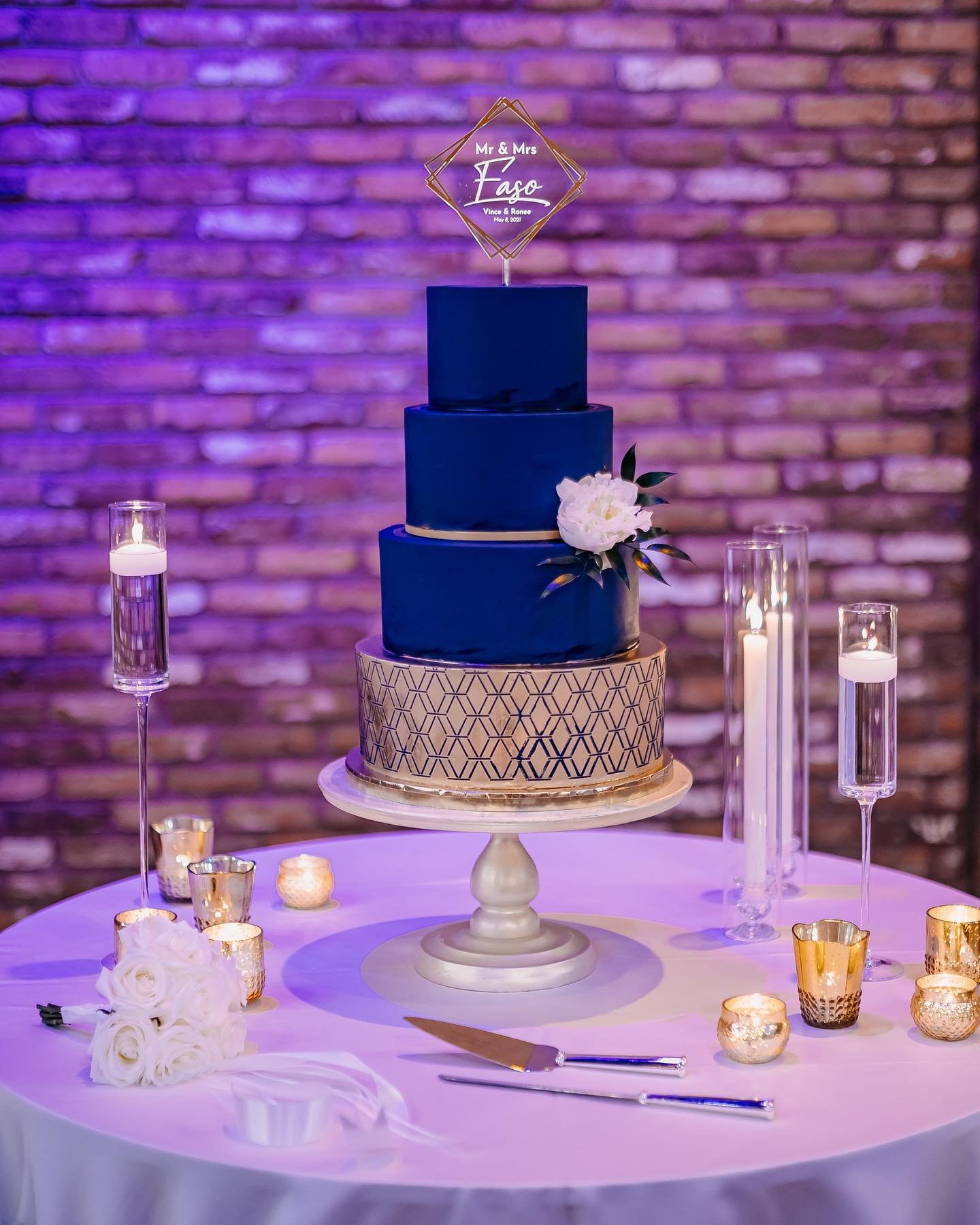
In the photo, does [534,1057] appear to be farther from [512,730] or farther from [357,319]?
[357,319]

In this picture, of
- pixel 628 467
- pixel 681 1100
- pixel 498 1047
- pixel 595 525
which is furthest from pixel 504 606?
pixel 681 1100

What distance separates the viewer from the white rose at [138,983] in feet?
4.83

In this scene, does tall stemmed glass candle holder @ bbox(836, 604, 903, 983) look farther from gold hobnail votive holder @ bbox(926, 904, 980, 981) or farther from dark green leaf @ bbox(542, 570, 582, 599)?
dark green leaf @ bbox(542, 570, 582, 599)

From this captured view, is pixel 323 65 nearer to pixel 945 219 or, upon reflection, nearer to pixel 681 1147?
pixel 945 219

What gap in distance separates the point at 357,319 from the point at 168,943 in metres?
1.80

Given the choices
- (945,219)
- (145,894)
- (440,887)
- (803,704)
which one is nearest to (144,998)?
(145,894)

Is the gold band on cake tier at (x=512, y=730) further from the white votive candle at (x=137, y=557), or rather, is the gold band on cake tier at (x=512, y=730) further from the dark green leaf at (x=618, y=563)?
the white votive candle at (x=137, y=557)

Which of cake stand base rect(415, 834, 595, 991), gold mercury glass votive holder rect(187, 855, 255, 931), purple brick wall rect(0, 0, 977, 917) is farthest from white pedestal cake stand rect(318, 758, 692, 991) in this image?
purple brick wall rect(0, 0, 977, 917)

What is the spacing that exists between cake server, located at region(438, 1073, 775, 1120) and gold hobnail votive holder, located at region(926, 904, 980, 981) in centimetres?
39

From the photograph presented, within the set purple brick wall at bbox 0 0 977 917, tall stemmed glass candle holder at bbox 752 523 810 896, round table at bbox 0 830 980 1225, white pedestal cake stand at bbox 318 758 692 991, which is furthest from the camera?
purple brick wall at bbox 0 0 977 917

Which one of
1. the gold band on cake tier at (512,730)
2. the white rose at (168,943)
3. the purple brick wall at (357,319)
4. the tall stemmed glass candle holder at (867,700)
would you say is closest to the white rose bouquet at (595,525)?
the gold band on cake tier at (512,730)

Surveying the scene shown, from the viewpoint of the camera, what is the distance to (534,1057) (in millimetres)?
1507

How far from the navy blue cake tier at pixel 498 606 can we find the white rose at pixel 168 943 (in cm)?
45

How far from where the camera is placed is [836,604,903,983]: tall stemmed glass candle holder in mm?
1714
